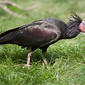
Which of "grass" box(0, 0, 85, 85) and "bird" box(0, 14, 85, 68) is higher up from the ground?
"bird" box(0, 14, 85, 68)

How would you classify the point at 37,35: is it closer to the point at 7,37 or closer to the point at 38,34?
the point at 38,34

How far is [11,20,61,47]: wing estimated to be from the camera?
16.7 feet

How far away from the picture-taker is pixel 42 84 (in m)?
4.50

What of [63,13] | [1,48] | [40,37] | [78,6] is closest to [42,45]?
[40,37]

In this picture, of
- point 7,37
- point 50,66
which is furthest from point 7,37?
point 50,66

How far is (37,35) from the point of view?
514 cm

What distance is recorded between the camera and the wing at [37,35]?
16.7ft

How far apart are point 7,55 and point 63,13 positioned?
480cm

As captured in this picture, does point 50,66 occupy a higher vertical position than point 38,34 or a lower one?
lower

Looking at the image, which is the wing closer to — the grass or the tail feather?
the tail feather

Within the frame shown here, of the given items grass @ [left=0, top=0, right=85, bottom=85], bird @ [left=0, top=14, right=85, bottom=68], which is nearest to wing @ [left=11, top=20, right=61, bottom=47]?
bird @ [left=0, top=14, right=85, bottom=68]

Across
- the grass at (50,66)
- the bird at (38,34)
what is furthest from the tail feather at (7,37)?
the grass at (50,66)

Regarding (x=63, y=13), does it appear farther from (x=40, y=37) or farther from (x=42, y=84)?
(x=42, y=84)

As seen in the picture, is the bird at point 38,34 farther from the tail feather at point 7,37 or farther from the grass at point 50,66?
the grass at point 50,66
